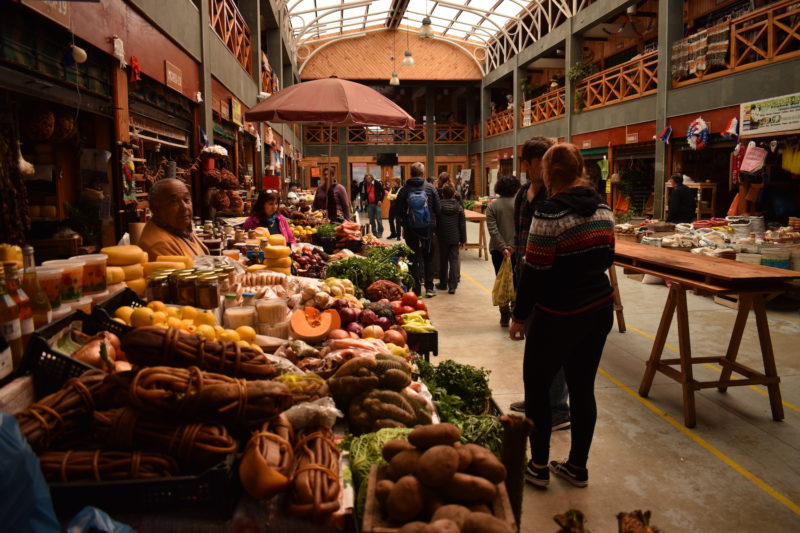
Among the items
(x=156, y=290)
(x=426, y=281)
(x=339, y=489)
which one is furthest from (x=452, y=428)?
(x=426, y=281)

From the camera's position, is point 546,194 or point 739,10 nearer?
point 546,194

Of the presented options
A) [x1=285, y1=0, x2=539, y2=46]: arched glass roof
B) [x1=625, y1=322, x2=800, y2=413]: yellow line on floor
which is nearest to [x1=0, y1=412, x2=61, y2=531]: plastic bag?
[x1=625, y1=322, x2=800, y2=413]: yellow line on floor

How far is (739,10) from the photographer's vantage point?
1295 cm

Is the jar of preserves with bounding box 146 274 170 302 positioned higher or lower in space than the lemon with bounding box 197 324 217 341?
higher

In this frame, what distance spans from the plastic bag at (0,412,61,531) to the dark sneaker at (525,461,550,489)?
2.43 meters

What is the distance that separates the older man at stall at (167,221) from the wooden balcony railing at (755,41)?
9943 mm

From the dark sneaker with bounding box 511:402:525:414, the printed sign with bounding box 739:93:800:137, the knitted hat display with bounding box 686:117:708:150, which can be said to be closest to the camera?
the dark sneaker with bounding box 511:402:525:414

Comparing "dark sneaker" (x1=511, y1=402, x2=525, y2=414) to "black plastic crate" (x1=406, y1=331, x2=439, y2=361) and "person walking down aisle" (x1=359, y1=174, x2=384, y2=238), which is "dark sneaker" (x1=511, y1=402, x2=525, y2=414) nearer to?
"black plastic crate" (x1=406, y1=331, x2=439, y2=361)

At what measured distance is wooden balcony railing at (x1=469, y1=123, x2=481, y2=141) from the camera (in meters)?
28.7

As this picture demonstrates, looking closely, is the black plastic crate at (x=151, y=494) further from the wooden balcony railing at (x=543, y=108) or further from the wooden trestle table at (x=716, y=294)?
the wooden balcony railing at (x=543, y=108)

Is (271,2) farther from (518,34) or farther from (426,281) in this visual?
(518,34)

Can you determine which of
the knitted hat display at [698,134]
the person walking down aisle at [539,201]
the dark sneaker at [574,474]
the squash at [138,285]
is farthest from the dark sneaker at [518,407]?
the knitted hat display at [698,134]

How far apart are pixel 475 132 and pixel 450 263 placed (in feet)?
70.4

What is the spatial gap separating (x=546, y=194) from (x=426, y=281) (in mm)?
4846
